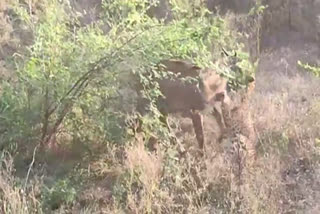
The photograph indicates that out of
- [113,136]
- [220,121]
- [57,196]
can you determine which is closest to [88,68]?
[113,136]

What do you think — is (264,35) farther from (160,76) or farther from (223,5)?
(160,76)

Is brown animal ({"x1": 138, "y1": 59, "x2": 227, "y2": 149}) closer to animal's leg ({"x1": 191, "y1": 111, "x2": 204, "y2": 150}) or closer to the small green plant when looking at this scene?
animal's leg ({"x1": 191, "y1": 111, "x2": 204, "y2": 150})

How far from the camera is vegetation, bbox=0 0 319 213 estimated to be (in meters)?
6.29

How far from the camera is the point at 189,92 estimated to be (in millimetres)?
7258

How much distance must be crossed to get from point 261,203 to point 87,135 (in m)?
2.11

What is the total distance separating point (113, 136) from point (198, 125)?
997 millimetres

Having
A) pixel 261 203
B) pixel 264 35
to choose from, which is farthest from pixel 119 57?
pixel 264 35

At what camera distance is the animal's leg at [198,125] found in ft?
23.9

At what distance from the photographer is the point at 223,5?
13.1m

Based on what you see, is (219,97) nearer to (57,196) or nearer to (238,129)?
(238,129)

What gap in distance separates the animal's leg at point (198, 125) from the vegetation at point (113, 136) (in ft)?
0.39

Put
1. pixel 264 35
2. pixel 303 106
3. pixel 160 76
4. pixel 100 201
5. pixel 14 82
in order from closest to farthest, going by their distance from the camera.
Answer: pixel 100 201 < pixel 160 76 < pixel 14 82 < pixel 303 106 < pixel 264 35

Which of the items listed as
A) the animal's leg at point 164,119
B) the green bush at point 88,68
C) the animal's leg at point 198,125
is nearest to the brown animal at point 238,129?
the animal's leg at point 198,125

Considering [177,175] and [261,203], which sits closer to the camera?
[261,203]
